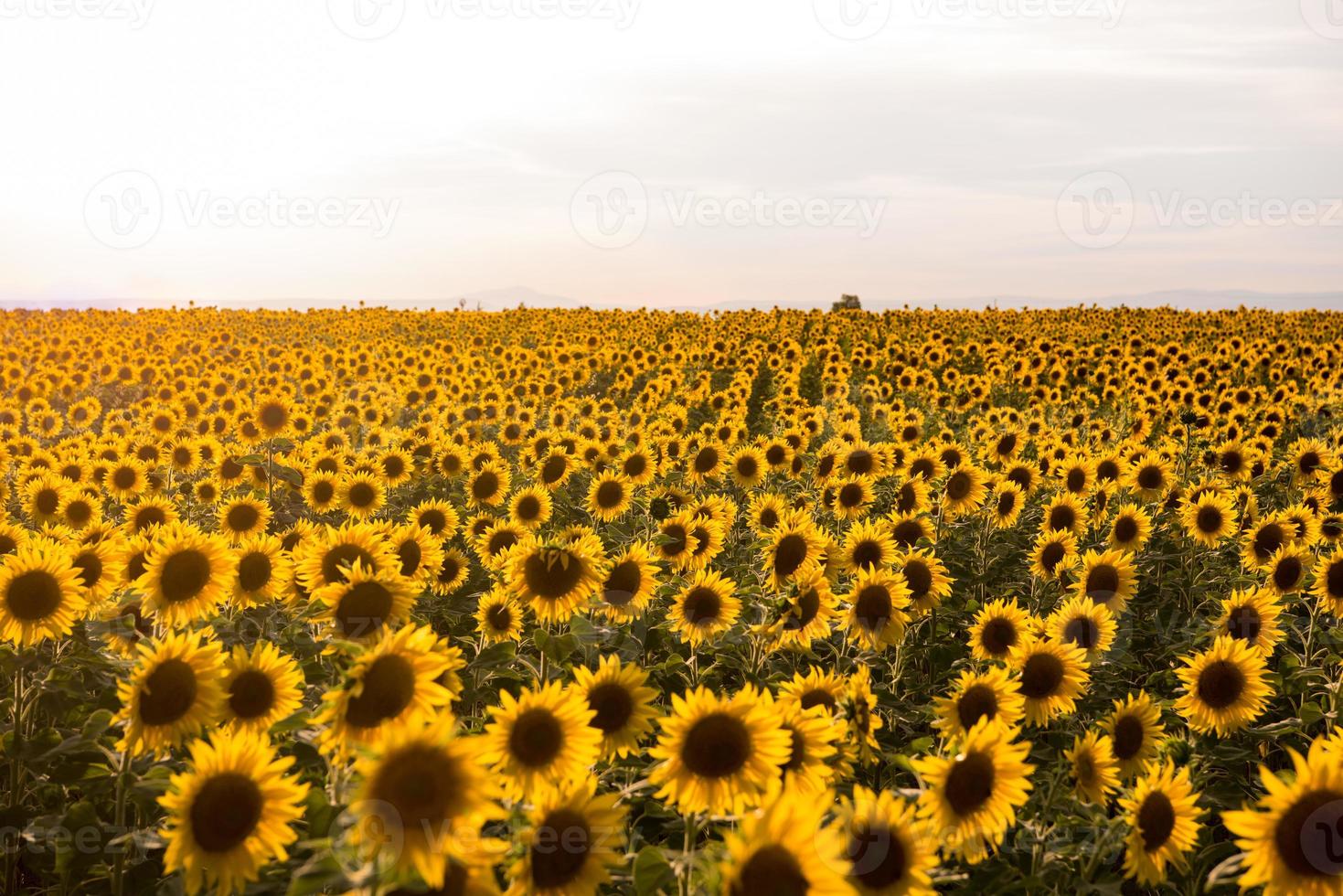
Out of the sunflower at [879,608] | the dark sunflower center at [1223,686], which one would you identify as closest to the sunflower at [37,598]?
the sunflower at [879,608]

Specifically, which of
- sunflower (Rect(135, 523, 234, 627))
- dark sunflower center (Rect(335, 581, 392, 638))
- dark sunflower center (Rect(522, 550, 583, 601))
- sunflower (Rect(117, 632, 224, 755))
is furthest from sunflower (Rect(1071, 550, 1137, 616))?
sunflower (Rect(135, 523, 234, 627))

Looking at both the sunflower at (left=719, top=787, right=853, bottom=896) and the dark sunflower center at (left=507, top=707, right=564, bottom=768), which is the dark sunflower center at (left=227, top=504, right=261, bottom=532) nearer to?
the dark sunflower center at (left=507, top=707, right=564, bottom=768)

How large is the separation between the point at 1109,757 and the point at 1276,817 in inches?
60.0

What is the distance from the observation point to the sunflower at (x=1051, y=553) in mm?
7230

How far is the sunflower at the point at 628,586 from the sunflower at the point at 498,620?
61 centimetres

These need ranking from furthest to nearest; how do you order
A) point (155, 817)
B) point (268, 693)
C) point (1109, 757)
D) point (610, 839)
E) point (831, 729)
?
point (155, 817), point (1109, 757), point (268, 693), point (831, 729), point (610, 839)

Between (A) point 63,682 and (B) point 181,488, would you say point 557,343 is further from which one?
(A) point 63,682

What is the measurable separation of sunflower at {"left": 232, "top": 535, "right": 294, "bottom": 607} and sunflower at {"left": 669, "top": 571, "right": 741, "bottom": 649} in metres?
2.53

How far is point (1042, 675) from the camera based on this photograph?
15.9ft

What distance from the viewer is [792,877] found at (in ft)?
7.27

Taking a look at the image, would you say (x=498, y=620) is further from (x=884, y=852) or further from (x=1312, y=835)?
(x=1312, y=835)

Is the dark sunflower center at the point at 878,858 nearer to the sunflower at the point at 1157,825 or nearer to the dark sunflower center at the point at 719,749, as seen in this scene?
the dark sunflower center at the point at 719,749

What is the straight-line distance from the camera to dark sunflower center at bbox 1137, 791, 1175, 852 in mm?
3629

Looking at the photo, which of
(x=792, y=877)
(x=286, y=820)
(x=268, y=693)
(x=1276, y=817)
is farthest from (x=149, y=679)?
(x=1276, y=817)
